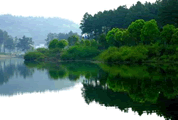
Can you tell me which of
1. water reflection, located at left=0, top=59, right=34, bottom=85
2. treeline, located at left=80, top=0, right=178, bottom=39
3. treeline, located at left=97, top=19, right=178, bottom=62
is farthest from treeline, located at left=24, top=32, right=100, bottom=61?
water reflection, located at left=0, top=59, right=34, bottom=85

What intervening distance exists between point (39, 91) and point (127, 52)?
33.5 meters

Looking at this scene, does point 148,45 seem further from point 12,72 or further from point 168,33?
point 12,72

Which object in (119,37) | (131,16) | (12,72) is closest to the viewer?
(12,72)

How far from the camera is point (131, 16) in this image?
244 feet

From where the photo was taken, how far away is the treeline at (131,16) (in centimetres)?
5888

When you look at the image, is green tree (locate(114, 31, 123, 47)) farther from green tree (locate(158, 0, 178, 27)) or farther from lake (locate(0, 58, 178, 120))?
lake (locate(0, 58, 178, 120))

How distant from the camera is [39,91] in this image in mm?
22438

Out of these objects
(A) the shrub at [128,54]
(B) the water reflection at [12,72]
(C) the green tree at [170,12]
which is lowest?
(B) the water reflection at [12,72]

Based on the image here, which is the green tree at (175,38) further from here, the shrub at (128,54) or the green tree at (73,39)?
the green tree at (73,39)

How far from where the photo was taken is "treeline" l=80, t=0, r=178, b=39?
2318 inches

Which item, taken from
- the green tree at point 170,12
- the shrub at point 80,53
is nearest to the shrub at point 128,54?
the green tree at point 170,12

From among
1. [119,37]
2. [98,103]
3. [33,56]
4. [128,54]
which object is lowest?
[98,103]

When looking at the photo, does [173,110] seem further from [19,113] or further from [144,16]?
[144,16]

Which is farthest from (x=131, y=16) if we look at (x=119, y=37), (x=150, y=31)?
(x=150, y=31)
